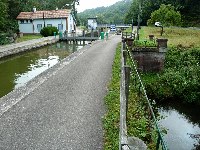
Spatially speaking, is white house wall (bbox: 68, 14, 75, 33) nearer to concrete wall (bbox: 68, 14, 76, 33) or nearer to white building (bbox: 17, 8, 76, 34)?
concrete wall (bbox: 68, 14, 76, 33)

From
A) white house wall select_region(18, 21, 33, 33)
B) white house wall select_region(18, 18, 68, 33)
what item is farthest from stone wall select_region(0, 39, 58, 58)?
white house wall select_region(18, 21, 33, 33)

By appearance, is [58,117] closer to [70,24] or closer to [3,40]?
[3,40]

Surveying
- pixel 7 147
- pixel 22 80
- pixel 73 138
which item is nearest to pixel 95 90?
pixel 73 138

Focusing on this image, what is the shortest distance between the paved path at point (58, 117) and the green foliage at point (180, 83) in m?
6.14

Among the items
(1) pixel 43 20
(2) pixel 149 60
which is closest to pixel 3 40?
(2) pixel 149 60

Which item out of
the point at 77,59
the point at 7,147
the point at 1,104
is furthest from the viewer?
the point at 77,59

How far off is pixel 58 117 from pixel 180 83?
12.3 metres

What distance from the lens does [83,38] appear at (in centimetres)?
4450

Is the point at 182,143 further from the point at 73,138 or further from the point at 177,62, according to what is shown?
the point at 177,62

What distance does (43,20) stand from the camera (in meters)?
53.3

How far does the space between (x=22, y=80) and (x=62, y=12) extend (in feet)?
118

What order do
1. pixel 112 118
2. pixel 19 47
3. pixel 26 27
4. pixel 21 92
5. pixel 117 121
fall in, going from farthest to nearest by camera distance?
pixel 26 27 → pixel 19 47 → pixel 21 92 → pixel 112 118 → pixel 117 121

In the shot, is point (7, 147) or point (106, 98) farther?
point (106, 98)

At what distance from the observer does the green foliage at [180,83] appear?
18938 mm
